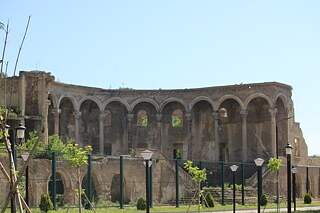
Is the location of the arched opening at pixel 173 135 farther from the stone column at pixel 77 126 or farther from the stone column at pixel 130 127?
the stone column at pixel 77 126

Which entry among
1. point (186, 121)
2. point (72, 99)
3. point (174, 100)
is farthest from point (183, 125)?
point (72, 99)

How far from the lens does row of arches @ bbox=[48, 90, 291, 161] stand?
52.9 m

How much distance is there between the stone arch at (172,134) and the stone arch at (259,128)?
5716mm

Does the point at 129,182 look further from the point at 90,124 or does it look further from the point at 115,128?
the point at 115,128

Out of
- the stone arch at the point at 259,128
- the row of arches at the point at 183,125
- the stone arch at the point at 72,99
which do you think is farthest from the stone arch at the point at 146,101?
the stone arch at the point at 259,128

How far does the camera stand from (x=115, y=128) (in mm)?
56125

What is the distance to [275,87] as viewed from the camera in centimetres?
5144

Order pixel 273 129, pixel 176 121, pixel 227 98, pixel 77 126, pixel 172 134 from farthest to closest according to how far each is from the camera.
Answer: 1. pixel 176 121
2. pixel 172 134
3. pixel 227 98
4. pixel 77 126
5. pixel 273 129

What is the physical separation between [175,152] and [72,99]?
11.2 meters

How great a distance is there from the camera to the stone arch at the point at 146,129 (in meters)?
56.1

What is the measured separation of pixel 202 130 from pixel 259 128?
16.8 feet

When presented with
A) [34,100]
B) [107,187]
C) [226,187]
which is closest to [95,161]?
[107,187]

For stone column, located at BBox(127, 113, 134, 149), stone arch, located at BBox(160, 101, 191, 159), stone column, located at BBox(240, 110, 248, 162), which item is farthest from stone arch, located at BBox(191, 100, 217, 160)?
stone column, located at BBox(127, 113, 134, 149)

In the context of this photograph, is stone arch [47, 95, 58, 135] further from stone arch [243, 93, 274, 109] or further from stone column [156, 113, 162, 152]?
stone arch [243, 93, 274, 109]
